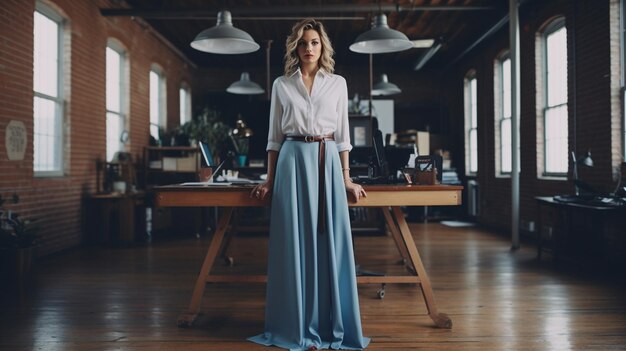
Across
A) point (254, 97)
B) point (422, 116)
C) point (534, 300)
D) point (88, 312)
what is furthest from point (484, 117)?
point (88, 312)

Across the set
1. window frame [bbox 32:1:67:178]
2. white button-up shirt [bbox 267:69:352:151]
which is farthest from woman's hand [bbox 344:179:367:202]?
window frame [bbox 32:1:67:178]

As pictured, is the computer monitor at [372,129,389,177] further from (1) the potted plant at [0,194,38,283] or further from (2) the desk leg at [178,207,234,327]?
(1) the potted plant at [0,194,38,283]

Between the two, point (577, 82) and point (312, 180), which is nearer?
point (312, 180)

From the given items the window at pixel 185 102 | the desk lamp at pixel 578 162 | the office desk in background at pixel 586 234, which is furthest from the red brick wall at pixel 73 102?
the desk lamp at pixel 578 162

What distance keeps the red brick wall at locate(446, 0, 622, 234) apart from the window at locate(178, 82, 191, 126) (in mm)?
6212

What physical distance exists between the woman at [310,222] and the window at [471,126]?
8.26 m

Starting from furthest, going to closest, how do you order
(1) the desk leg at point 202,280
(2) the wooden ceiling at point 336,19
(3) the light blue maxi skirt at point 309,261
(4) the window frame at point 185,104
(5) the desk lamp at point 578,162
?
(4) the window frame at point 185,104, (2) the wooden ceiling at point 336,19, (5) the desk lamp at point 578,162, (1) the desk leg at point 202,280, (3) the light blue maxi skirt at point 309,261

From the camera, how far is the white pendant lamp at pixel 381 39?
181 inches

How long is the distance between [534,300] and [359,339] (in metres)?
1.80

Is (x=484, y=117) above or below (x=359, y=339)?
above

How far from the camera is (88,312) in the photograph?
349 cm

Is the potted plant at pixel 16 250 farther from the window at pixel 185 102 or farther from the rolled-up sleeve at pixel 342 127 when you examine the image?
the window at pixel 185 102

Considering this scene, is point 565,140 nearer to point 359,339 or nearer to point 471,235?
point 471,235

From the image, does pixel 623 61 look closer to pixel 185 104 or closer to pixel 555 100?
pixel 555 100
